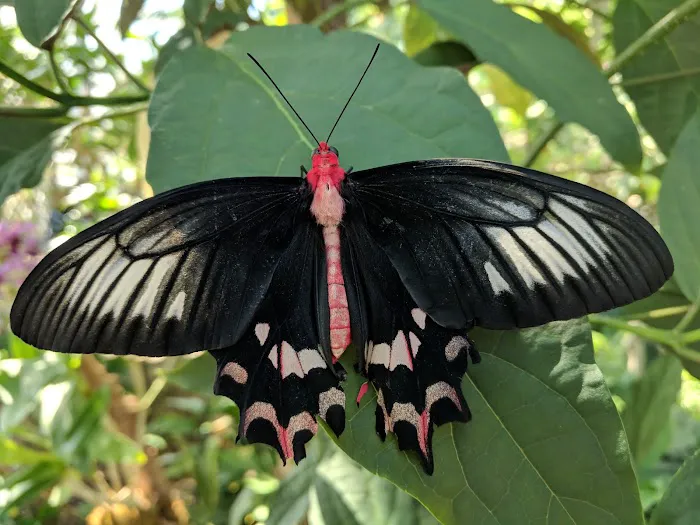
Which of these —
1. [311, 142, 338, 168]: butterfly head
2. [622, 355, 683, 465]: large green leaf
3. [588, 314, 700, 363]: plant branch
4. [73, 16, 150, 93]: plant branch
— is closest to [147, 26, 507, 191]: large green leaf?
[311, 142, 338, 168]: butterfly head

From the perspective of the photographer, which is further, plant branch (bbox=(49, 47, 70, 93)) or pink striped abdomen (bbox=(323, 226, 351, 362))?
plant branch (bbox=(49, 47, 70, 93))

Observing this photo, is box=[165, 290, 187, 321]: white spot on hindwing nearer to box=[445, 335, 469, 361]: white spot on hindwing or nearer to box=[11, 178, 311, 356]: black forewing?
box=[11, 178, 311, 356]: black forewing

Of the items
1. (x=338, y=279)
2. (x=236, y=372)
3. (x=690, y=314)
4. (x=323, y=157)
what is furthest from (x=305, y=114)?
(x=690, y=314)

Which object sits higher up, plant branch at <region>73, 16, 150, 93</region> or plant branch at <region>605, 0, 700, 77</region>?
plant branch at <region>73, 16, 150, 93</region>

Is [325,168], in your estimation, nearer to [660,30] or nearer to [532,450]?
[532,450]

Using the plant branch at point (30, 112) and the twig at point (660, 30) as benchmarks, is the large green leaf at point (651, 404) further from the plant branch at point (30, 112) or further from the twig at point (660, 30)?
the plant branch at point (30, 112)

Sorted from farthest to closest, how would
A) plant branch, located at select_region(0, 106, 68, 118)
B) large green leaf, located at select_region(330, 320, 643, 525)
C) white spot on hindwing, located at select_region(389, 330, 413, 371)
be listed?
plant branch, located at select_region(0, 106, 68, 118) → white spot on hindwing, located at select_region(389, 330, 413, 371) → large green leaf, located at select_region(330, 320, 643, 525)

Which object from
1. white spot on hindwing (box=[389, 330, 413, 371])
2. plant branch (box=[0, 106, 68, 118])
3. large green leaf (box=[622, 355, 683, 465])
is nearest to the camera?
white spot on hindwing (box=[389, 330, 413, 371])
